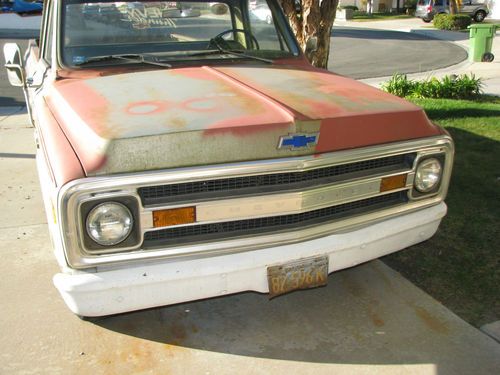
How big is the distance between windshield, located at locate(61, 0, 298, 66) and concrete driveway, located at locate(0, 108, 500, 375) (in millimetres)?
1599

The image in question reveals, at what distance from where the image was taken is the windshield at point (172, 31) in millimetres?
3572

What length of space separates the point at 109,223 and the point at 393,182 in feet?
5.03

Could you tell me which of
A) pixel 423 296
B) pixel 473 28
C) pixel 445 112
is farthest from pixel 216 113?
pixel 473 28

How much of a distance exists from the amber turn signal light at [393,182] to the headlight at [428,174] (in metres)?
0.11

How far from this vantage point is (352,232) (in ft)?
9.71

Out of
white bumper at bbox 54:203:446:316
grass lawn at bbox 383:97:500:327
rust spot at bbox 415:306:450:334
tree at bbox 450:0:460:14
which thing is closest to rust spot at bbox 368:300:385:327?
rust spot at bbox 415:306:450:334

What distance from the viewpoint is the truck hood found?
95.7 inches

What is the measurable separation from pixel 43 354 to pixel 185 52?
212cm

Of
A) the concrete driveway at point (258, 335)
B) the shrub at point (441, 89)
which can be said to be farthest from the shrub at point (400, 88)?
the concrete driveway at point (258, 335)

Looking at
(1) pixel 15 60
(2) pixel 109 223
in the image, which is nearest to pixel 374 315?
(2) pixel 109 223

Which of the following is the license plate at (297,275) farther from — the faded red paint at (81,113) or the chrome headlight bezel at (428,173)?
the faded red paint at (81,113)

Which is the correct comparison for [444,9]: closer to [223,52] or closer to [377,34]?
[377,34]

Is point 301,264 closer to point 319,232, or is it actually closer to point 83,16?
point 319,232

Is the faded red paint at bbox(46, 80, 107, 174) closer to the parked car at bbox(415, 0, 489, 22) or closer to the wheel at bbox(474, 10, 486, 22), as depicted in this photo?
the parked car at bbox(415, 0, 489, 22)
